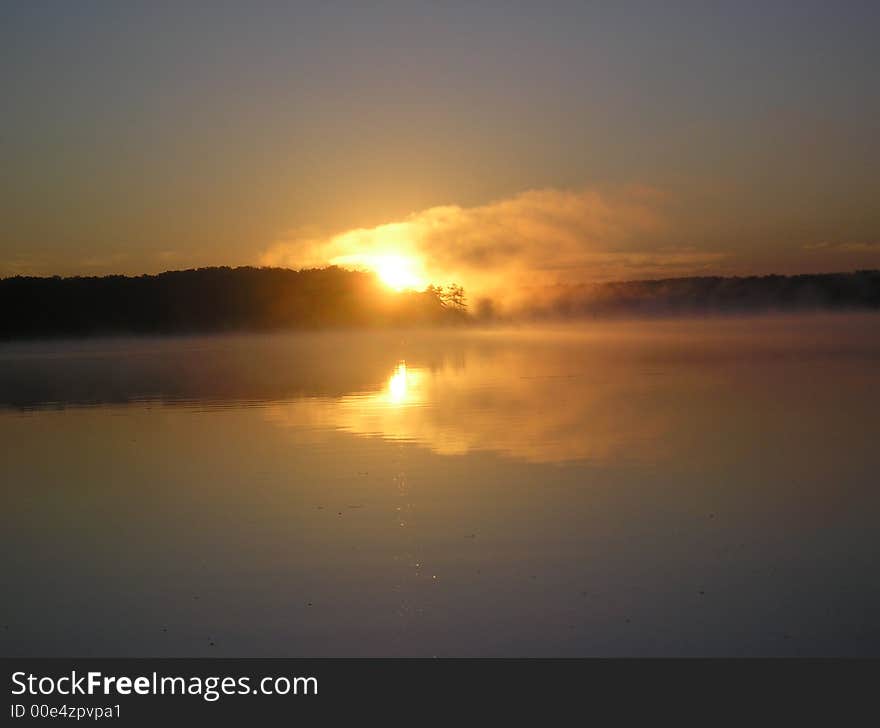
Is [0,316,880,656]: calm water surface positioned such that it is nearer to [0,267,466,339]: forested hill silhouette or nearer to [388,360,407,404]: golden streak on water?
[388,360,407,404]: golden streak on water

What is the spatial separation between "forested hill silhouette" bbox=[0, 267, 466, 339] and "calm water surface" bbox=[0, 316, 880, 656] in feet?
374

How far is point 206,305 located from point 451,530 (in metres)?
141

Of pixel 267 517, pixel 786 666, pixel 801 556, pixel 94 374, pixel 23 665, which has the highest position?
pixel 94 374

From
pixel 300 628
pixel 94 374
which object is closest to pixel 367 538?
pixel 300 628

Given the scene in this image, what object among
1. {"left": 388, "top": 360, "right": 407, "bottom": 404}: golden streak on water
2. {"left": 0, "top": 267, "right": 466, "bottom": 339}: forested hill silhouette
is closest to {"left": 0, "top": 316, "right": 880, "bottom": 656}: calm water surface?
{"left": 388, "top": 360, "right": 407, "bottom": 404}: golden streak on water

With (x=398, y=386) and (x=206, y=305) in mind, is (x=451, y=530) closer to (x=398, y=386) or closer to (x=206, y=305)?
(x=398, y=386)

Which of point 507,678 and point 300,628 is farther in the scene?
point 300,628

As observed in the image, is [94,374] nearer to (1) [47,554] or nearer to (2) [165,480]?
(2) [165,480]

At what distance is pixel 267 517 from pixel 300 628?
449cm

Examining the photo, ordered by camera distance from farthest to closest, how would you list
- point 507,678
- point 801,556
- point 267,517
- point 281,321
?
point 281,321
point 267,517
point 801,556
point 507,678

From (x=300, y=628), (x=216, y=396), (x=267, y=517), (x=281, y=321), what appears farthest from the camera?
(x=281, y=321)

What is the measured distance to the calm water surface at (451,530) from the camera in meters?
8.84

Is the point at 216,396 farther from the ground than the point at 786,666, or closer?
farther from the ground

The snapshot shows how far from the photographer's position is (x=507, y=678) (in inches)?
312
